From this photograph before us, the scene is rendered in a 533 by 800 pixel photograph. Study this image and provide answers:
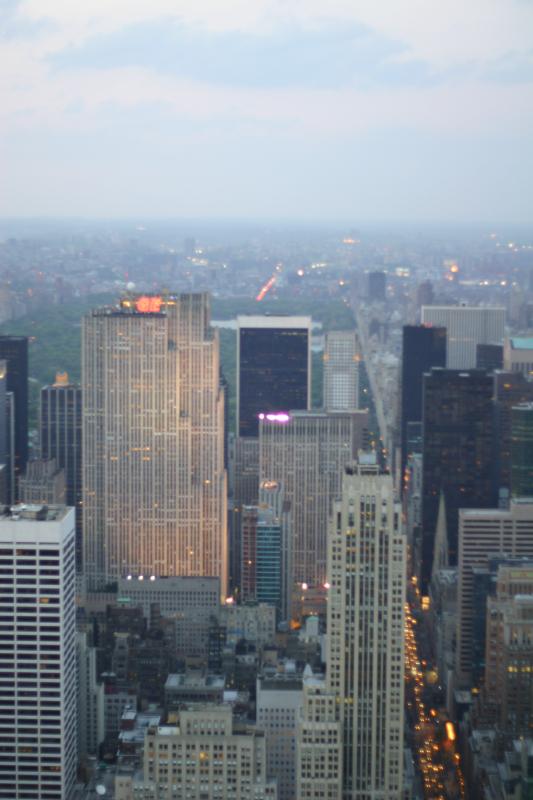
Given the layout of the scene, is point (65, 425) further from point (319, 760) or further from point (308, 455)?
point (319, 760)

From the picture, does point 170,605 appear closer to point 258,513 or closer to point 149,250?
point 258,513

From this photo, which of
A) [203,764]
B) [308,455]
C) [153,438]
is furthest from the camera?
[308,455]

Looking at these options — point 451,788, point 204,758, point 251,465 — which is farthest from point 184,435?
point 204,758

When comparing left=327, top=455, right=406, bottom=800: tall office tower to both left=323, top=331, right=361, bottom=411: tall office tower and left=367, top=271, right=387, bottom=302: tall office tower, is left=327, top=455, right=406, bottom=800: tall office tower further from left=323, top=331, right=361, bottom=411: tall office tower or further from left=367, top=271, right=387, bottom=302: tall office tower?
left=323, top=331, right=361, bottom=411: tall office tower

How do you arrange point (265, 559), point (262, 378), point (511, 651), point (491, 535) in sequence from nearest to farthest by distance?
point (511, 651), point (491, 535), point (265, 559), point (262, 378)

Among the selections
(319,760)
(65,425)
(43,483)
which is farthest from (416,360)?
(319,760)

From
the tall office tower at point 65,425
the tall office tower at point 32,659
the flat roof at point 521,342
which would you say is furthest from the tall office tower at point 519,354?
the tall office tower at point 32,659

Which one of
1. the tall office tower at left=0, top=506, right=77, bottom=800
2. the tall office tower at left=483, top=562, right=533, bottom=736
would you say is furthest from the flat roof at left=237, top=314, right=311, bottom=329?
the tall office tower at left=0, top=506, right=77, bottom=800

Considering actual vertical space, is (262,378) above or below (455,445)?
above
